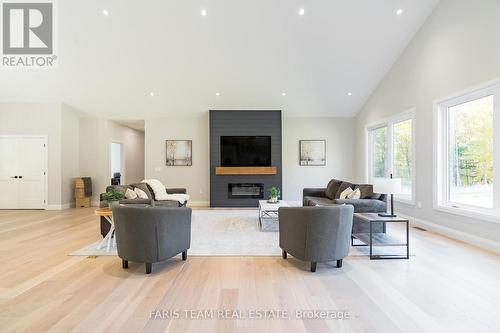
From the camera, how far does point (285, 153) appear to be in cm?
855

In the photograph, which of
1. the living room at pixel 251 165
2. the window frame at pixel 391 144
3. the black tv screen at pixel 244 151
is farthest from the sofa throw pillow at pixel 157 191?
the window frame at pixel 391 144

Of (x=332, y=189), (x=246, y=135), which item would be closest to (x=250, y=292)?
(x=332, y=189)

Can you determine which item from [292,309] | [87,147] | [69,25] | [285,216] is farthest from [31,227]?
[292,309]

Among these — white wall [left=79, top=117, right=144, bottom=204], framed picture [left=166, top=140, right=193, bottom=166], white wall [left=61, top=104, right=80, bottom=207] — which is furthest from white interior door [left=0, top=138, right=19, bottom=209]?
framed picture [left=166, top=140, right=193, bottom=166]

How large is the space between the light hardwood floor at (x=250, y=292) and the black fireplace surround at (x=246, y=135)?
14.4ft

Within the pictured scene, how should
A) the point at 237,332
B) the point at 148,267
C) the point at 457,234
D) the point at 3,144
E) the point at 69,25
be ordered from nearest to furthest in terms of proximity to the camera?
the point at 237,332
the point at 148,267
the point at 457,234
the point at 69,25
the point at 3,144

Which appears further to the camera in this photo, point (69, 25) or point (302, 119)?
point (302, 119)

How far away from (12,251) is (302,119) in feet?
24.8

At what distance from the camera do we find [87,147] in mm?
8406

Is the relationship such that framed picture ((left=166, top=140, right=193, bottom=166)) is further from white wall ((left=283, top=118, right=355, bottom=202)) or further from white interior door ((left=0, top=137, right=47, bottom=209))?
white interior door ((left=0, top=137, right=47, bottom=209))

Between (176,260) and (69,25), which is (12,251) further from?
(69,25)

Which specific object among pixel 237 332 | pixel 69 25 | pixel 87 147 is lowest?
pixel 237 332

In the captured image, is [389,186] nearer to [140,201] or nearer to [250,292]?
[250,292]

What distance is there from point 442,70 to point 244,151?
4.99 meters
